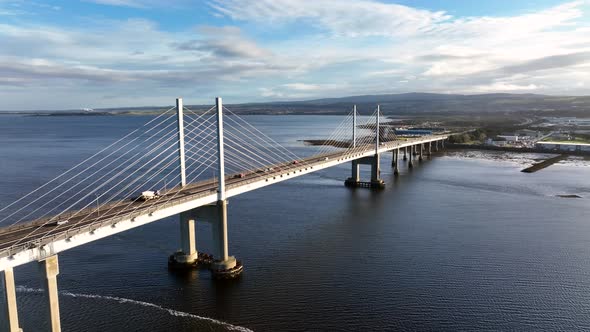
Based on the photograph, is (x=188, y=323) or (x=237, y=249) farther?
(x=237, y=249)

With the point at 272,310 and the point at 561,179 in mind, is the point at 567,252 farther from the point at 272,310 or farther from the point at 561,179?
the point at 561,179

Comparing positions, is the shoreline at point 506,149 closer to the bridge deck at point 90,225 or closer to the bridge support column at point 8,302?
the bridge deck at point 90,225

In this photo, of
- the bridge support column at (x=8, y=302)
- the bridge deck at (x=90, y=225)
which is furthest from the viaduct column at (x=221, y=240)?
the bridge support column at (x=8, y=302)

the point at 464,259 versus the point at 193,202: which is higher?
the point at 193,202

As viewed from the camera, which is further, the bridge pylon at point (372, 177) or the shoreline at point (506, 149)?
the shoreline at point (506, 149)

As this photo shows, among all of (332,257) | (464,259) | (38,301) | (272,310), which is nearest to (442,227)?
(464,259)

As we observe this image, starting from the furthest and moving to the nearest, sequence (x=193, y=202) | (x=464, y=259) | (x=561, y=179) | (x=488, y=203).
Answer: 1. (x=561, y=179)
2. (x=488, y=203)
3. (x=464, y=259)
4. (x=193, y=202)

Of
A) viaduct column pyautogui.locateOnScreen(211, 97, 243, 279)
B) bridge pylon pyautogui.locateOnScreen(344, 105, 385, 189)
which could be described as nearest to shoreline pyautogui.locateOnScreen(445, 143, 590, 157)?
bridge pylon pyautogui.locateOnScreen(344, 105, 385, 189)
